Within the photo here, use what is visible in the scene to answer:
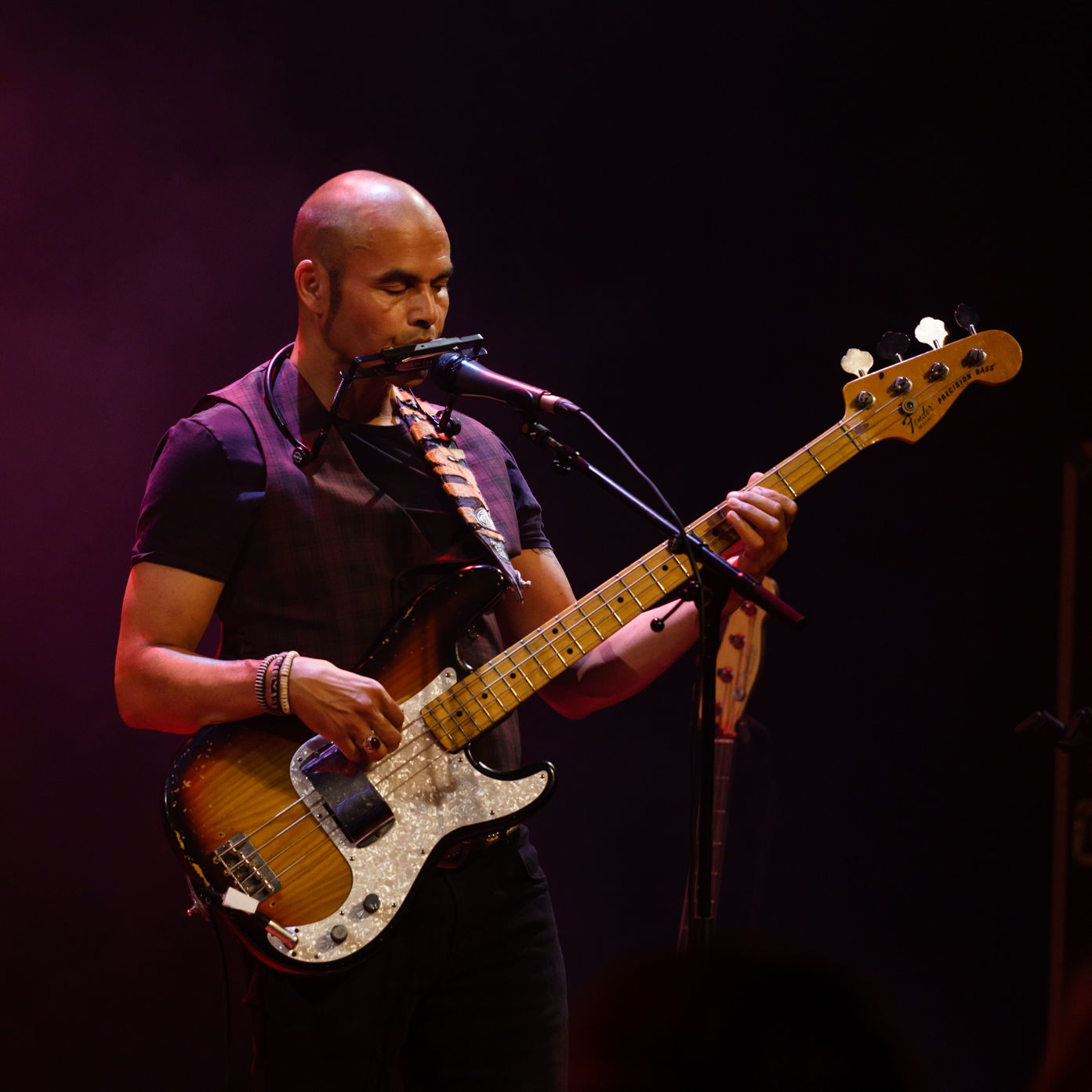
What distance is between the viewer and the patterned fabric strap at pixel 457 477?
7.98ft

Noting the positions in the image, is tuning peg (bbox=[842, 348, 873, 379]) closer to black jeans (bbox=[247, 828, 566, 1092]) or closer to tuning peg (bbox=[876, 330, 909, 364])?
tuning peg (bbox=[876, 330, 909, 364])

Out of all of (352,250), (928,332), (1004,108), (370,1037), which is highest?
(1004,108)

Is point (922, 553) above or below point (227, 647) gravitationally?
below

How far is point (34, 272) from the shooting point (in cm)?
338

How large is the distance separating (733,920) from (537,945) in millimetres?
2226

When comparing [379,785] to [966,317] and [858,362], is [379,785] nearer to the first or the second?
[858,362]

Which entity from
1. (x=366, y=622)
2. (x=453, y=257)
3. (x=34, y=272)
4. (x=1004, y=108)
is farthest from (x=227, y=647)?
(x=1004, y=108)

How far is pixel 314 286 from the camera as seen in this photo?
100 inches

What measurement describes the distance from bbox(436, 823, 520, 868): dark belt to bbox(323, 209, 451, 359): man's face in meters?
1.03

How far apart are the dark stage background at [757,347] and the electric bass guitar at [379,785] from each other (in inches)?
59.0

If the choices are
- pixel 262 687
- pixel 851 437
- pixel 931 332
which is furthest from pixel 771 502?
pixel 262 687

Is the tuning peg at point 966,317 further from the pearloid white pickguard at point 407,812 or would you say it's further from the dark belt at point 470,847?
the dark belt at point 470,847

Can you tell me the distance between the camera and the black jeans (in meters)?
2.13

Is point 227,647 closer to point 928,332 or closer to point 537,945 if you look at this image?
point 537,945
